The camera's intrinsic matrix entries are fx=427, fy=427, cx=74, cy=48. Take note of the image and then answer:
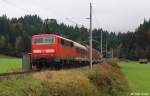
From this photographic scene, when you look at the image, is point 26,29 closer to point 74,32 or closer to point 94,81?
point 74,32

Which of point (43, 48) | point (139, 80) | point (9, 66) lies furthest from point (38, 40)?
point (139, 80)

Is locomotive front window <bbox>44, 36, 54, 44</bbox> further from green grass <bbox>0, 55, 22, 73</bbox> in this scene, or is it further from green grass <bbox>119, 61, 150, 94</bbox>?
green grass <bbox>119, 61, 150, 94</bbox>

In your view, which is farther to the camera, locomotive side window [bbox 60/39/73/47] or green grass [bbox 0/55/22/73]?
locomotive side window [bbox 60/39/73/47]

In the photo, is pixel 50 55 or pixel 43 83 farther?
pixel 50 55

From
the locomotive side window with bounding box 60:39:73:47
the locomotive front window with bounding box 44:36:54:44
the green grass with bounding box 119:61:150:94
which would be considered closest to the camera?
the green grass with bounding box 119:61:150:94

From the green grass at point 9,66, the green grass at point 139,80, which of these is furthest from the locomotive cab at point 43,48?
the green grass at point 139,80

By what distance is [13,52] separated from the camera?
142 m

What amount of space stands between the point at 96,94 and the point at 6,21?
134157 millimetres

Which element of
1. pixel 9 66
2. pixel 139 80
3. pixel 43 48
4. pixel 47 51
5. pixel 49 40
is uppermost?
pixel 49 40

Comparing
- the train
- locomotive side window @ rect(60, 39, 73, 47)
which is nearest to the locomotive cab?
the train

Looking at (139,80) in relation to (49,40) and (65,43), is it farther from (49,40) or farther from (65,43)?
(49,40)

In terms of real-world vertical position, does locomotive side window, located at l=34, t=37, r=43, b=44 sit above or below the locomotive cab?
above

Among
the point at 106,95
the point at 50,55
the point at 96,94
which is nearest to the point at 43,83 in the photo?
the point at 96,94

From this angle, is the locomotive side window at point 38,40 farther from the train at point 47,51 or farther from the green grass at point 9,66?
the green grass at point 9,66
